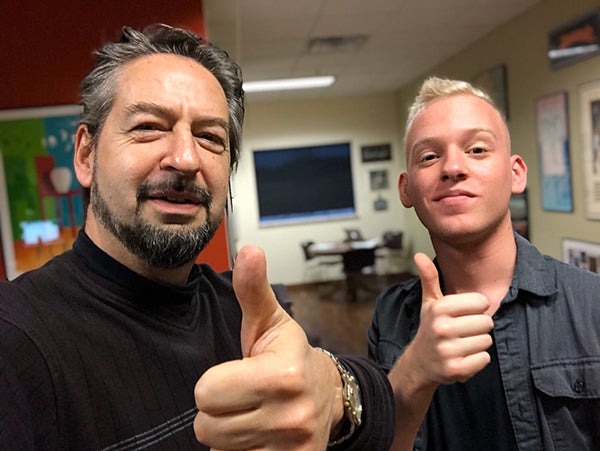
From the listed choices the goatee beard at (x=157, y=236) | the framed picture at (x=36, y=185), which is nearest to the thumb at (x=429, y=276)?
the goatee beard at (x=157, y=236)

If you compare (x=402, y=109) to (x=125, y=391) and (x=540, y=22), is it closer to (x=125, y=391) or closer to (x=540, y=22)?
(x=540, y=22)

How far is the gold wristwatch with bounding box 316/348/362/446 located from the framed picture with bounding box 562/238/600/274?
3150 mm

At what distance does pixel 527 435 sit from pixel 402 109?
667cm

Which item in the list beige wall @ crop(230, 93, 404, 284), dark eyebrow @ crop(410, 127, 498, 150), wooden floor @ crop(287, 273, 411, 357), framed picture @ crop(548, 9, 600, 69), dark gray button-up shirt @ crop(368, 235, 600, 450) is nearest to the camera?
dark gray button-up shirt @ crop(368, 235, 600, 450)

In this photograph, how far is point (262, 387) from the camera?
1.67ft

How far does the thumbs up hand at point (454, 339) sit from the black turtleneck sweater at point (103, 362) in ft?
0.34

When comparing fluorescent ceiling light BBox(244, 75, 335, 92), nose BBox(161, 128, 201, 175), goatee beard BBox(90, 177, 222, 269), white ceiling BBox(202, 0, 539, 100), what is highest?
fluorescent ceiling light BBox(244, 75, 335, 92)

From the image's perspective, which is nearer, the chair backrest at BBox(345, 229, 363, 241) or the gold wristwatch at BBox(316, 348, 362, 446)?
the gold wristwatch at BBox(316, 348, 362, 446)

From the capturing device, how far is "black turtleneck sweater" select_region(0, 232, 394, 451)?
2.28 feet

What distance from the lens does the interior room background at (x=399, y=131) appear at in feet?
11.5

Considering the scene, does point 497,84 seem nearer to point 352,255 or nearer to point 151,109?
point 352,255

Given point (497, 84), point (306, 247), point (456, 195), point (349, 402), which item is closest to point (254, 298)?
point (349, 402)

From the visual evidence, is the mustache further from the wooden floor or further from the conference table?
the conference table

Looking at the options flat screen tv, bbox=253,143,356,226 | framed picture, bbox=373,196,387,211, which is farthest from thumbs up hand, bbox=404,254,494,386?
framed picture, bbox=373,196,387,211
